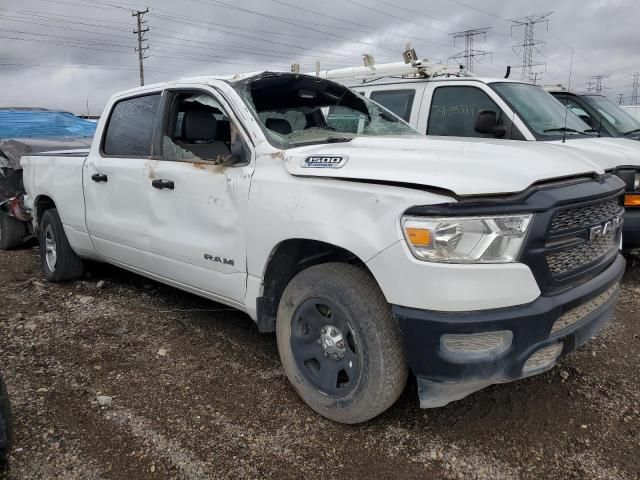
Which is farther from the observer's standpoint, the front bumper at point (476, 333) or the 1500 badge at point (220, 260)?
the 1500 badge at point (220, 260)

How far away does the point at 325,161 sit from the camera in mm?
2764

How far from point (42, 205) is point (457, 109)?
446 centimetres

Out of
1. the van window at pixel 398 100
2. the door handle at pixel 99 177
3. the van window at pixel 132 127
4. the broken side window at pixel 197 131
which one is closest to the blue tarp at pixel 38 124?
the van window at pixel 398 100

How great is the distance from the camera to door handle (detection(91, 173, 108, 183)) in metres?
4.32

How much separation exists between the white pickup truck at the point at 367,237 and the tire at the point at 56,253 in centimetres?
160

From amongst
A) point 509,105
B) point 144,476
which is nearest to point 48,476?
point 144,476

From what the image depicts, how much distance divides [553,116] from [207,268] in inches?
172

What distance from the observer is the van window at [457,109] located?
18.9ft

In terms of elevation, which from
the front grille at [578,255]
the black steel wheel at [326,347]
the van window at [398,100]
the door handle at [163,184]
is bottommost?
the black steel wheel at [326,347]

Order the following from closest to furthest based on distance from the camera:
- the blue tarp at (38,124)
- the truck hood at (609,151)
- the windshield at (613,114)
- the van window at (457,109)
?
the truck hood at (609,151) → the van window at (457,109) → the windshield at (613,114) → the blue tarp at (38,124)

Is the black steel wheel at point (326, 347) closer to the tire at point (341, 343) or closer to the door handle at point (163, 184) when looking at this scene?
the tire at point (341, 343)

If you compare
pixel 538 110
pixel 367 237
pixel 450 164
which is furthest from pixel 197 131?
pixel 538 110

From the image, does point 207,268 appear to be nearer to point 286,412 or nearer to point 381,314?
point 286,412

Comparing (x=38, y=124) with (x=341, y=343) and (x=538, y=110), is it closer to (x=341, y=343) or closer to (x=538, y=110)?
(x=538, y=110)
